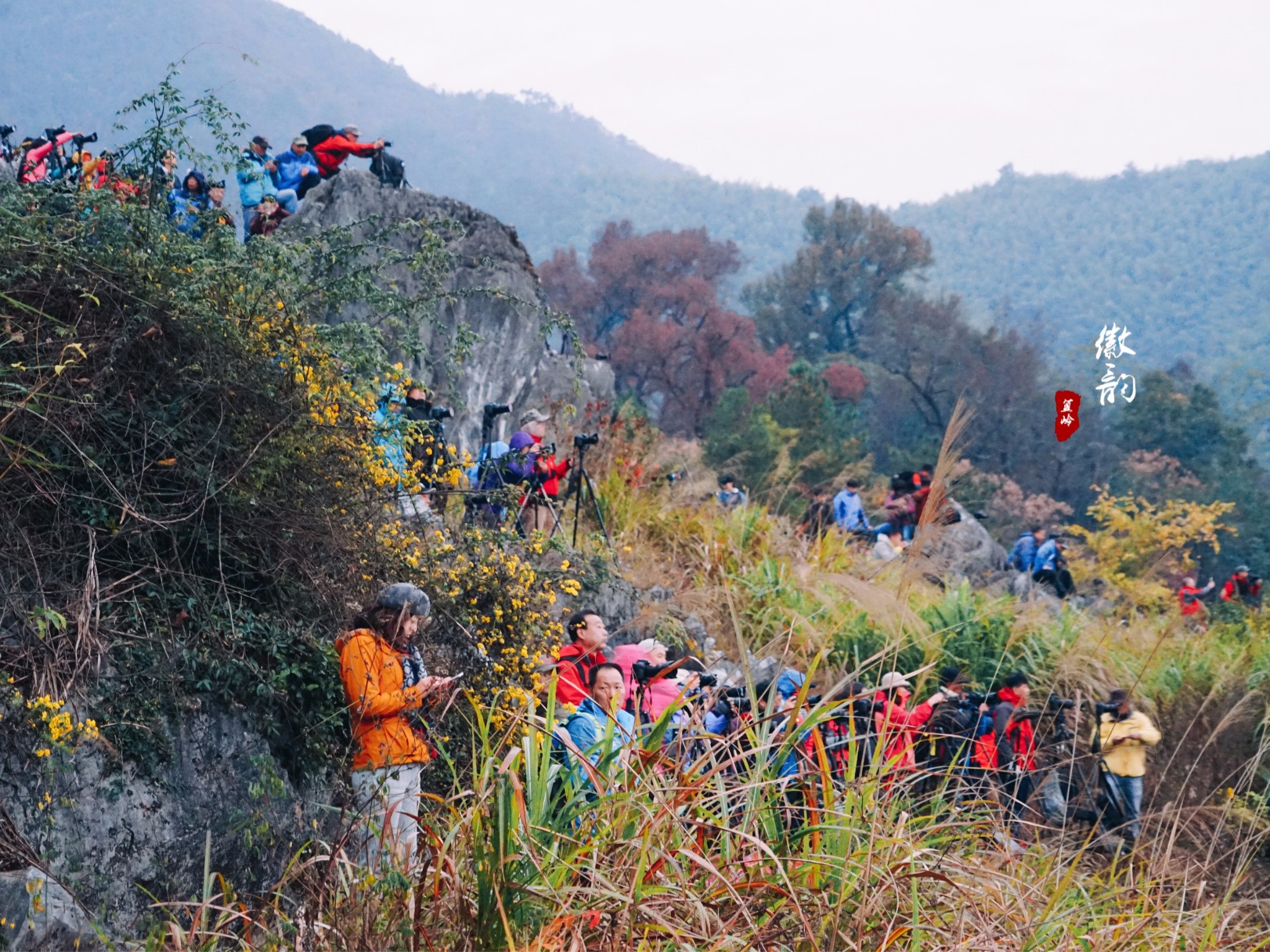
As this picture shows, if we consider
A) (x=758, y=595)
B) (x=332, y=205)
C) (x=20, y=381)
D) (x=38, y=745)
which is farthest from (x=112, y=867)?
(x=332, y=205)

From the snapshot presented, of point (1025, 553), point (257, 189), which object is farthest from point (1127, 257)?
point (257, 189)

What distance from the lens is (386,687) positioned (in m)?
3.67

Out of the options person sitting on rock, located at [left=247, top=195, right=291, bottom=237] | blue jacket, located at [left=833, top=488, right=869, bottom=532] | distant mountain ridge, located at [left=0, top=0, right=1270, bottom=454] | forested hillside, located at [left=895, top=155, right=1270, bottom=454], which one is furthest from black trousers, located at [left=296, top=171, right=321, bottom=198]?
forested hillside, located at [left=895, top=155, right=1270, bottom=454]

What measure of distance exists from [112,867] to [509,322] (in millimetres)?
7669

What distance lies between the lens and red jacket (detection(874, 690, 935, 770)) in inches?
101

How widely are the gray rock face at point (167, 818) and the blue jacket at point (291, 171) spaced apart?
260 inches

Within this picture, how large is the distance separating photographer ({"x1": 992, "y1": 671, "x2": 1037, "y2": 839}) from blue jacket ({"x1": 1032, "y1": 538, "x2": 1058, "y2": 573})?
18.7 ft

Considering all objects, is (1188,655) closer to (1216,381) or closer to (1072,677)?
(1072,677)

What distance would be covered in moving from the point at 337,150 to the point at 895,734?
8253mm

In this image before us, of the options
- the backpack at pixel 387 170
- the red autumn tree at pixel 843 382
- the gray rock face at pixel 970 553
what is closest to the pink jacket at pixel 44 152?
the backpack at pixel 387 170

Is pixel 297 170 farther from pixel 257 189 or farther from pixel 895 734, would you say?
pixel 895 734

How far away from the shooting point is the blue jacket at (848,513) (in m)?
10.4

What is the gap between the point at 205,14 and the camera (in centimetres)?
9462

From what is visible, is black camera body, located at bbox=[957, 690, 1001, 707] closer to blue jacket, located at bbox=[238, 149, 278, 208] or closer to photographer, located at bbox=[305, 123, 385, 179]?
blue jacket, located at bbox=[238, 149, 278, 208]
